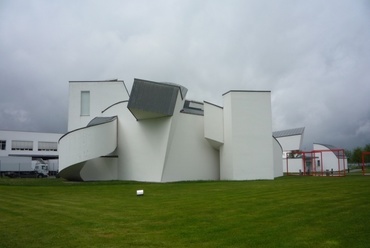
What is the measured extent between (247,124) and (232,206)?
16923mm

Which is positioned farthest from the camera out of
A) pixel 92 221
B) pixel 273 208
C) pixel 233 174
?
pixel 233 174

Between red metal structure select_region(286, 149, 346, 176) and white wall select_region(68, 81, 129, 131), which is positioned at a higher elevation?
white wall select_region(68, 81, 129, 131)

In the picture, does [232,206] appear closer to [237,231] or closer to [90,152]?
[237,231]

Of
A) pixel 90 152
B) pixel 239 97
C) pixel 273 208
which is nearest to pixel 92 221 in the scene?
pixel 273 208

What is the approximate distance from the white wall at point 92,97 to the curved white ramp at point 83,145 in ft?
25.3

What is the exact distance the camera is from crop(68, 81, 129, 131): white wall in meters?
36.3

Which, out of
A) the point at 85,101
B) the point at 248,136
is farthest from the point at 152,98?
the point at 85,101

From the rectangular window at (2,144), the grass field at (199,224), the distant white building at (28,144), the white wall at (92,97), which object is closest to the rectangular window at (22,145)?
the distant white building at (28,144)

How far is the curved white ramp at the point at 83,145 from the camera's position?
27031mm

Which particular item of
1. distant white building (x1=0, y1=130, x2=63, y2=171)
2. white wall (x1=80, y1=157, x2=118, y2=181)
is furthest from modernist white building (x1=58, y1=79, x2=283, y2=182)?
distant white building (x1=0, y1=130, x2=63, y2=171)

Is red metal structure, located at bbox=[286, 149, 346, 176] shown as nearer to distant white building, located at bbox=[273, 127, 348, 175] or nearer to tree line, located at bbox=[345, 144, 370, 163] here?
distant white building, located at bbox=[273, 127, 348, 175]

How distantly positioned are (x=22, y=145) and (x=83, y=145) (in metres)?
42.4

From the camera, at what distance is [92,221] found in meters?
9.25

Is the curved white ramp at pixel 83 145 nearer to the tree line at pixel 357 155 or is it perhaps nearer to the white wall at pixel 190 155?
the white wall at pixel 190 155
